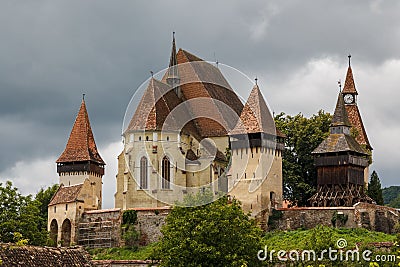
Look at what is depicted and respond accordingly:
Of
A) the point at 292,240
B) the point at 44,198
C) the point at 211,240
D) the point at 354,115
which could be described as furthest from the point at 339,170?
the point at 44,198

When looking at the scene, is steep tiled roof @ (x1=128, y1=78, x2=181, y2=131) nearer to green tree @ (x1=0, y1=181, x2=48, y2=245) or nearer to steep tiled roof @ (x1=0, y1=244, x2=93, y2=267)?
green tree @ (x1=0, y1=181, x2=48, y2=245)

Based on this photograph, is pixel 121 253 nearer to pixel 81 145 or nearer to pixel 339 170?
pixel 81 145

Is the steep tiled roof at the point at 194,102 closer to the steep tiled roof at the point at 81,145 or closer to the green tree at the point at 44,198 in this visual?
the steep tiled roof at the point at 81,145

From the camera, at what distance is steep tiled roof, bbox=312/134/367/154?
2405 inches

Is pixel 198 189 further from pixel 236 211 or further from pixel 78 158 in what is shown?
pixel 236 211

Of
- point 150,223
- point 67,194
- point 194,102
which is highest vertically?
point 194,102

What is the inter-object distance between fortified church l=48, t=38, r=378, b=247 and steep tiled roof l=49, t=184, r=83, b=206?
103 mm

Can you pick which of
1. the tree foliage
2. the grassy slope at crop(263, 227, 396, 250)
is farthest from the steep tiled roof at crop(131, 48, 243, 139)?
the tree foliage

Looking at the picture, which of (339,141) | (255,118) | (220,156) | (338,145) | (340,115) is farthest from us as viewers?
(220,156)

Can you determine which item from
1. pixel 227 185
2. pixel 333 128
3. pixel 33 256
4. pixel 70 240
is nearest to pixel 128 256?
pixel 70 240

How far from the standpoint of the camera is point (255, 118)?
200 ft

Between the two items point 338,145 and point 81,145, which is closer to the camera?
point 338,145

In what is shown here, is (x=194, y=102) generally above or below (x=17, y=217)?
above

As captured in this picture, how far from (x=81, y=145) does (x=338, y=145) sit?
20.3 meters
